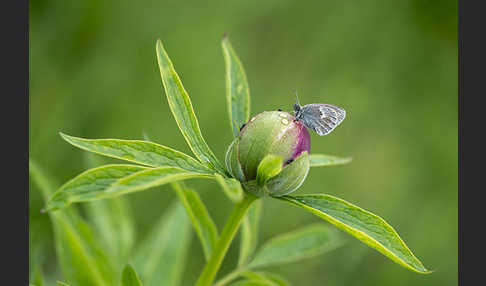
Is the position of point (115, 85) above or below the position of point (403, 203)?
above

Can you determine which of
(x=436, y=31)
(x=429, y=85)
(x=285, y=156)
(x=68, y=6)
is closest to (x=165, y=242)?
(x=285, y=156)

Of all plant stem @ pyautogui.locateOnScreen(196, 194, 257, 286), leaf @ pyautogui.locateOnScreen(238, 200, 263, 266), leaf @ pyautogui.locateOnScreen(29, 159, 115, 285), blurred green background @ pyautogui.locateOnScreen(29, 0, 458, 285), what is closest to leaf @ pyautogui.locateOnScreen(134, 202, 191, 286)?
leaf @ pyautogui.locateOnScreen(29, 159, 115, 285)

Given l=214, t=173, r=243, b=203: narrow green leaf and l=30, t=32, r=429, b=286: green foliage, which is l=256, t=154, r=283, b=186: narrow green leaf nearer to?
l=30, t=32, r=429, b=286: green foliage

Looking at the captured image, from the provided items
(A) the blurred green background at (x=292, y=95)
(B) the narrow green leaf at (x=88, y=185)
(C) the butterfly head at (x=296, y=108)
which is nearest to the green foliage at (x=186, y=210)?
(B) the narrow green leaf at (x=88, y=185)

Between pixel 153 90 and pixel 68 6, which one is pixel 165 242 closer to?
pixel 153 90

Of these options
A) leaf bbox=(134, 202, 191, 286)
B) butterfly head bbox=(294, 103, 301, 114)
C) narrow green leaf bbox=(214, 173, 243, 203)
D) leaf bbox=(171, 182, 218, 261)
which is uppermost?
butterfly head bbox=(294, 103, 301, 114)

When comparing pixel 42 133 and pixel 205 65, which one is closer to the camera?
pixel 42 133

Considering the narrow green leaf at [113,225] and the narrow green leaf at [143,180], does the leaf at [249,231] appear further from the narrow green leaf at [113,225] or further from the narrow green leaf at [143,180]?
the narrow green leaf at [143,180]
